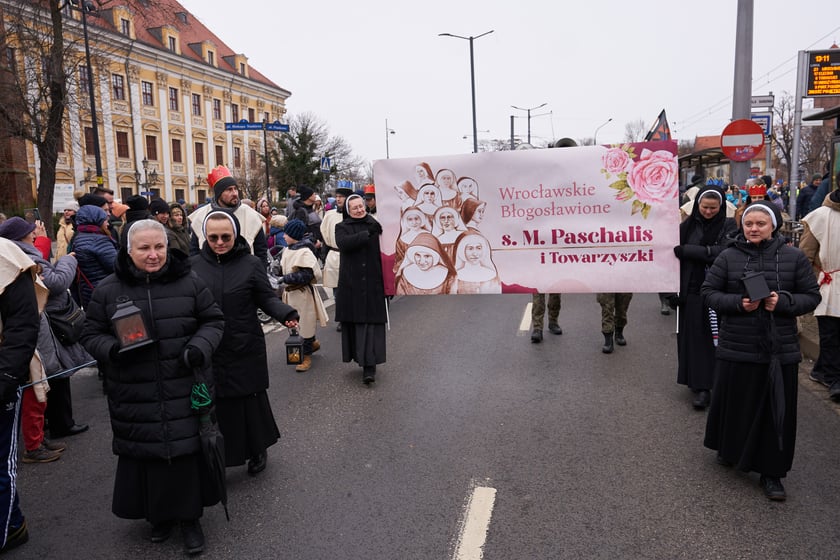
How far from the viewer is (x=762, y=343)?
4.12 meters

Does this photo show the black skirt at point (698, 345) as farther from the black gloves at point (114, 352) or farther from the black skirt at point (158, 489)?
the black gloves at point (114, 352)

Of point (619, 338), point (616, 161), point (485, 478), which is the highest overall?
point (616, 161)

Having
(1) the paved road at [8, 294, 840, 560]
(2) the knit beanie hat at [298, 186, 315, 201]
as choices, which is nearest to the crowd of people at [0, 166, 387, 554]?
(1) the paved road at [8, 294, 840, 560]

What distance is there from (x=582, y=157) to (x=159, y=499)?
14.3ft

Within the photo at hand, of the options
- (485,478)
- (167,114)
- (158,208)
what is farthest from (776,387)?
(167,114)

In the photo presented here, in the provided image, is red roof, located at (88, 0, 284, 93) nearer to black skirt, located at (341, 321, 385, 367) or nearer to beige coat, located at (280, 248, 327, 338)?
beige coat, located at (280, 248, 327, 338)

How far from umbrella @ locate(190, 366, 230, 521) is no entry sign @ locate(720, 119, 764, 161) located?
29.9ft

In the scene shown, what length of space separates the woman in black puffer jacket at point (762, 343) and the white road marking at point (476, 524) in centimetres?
165

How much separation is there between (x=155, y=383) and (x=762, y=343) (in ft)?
12.1

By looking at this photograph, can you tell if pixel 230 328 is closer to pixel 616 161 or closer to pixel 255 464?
pixel 255 464

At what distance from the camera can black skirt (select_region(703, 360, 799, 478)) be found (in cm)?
405

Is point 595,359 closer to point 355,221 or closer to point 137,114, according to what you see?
point 355,221

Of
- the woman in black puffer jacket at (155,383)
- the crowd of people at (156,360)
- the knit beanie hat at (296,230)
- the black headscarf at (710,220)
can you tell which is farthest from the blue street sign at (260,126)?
the woman in black puffer jacket at (155,383)

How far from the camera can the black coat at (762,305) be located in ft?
13.4
